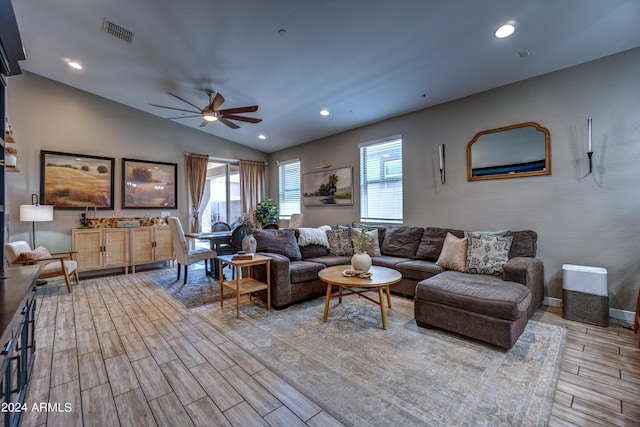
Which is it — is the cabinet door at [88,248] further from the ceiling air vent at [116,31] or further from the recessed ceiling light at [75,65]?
the ceiling air vent at [116,31]

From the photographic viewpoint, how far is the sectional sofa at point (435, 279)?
2.38 m

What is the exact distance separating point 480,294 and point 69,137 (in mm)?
6874

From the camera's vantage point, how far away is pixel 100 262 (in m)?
4.94

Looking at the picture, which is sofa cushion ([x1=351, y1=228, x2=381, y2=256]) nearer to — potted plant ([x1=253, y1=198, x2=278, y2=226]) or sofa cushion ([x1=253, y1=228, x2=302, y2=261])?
sofa cushion ([x1=253, y1=228, x2=302, y2=261])

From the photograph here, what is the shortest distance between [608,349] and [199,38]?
5150 millimetres

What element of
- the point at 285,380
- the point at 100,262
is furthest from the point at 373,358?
the point at 100,262

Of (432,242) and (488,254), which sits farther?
(432,242)

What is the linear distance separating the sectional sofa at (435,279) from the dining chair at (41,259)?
3.03 meters

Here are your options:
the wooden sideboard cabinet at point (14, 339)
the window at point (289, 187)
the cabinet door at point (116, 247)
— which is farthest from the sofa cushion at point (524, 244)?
the cabinet door at point (116, 247)

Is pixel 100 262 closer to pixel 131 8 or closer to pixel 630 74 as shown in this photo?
pixel 131 8

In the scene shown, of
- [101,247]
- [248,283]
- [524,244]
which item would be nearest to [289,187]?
[248,283]

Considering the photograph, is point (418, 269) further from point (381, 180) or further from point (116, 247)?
point (116, 247)

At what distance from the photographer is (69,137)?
4922 millimetres

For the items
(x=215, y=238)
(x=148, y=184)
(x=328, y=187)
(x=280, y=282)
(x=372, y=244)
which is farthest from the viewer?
(x=328, y=187)
